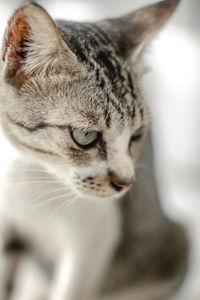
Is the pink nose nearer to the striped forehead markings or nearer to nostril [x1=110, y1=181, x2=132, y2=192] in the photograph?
nostril [x1=110, y1=181, x2=132, y2=192]

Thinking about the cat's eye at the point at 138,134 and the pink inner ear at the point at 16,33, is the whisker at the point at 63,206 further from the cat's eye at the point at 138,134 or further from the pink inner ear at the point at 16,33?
the pink inner ear at the point at 16,33

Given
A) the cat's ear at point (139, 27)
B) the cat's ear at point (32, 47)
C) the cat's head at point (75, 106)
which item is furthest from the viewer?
the cat's ear at point (139, 27)

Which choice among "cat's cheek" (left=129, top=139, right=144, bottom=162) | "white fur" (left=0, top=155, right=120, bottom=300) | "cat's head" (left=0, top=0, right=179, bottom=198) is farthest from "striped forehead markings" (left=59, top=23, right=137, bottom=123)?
"white fur" (left=0, top=155, right=120, bottom=300)

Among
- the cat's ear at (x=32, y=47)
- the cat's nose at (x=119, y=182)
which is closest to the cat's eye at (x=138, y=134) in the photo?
the cat's nose at (x=119, y=182)

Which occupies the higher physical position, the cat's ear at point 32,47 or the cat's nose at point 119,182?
the cat's ear at point 32,47

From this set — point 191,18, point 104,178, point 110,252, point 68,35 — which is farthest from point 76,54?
point 191,18

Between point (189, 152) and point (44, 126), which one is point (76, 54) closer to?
point (44, 126)

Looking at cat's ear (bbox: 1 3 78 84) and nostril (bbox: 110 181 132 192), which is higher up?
cat's ear (bbox: 1 3 78 84)

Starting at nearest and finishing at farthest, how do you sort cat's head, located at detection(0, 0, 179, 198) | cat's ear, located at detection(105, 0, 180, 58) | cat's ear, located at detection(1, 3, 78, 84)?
cat's ear, located at detection(1, 3, 78, 84) < cat's head, located at detection(0, 0, 179, 198) < cat's ear, located at detection(105, 0, 180, 58)

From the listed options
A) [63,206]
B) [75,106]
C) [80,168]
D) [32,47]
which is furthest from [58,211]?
[32,47]
